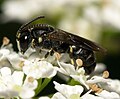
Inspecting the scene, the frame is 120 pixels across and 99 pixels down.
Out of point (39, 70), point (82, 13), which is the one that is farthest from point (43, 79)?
point (82, 13)

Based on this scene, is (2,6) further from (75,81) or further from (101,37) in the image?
(75,81)

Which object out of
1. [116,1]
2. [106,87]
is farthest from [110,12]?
[106,87]

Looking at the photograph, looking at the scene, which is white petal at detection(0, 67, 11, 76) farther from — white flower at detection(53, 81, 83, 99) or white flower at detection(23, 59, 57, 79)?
white flower at detection(53, 81, 83, 99)

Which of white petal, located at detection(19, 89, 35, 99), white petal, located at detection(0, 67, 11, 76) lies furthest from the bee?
white petal, located at detection(19, 89, 35, 99)

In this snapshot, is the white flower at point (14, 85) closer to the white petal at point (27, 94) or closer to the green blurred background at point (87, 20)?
the white petal at point (27, 94)

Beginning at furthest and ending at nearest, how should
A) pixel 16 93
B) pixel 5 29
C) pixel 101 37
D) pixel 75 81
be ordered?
pixel 5 29 < pixel 101 37 < pixel 75 81 < pixel 16 93
